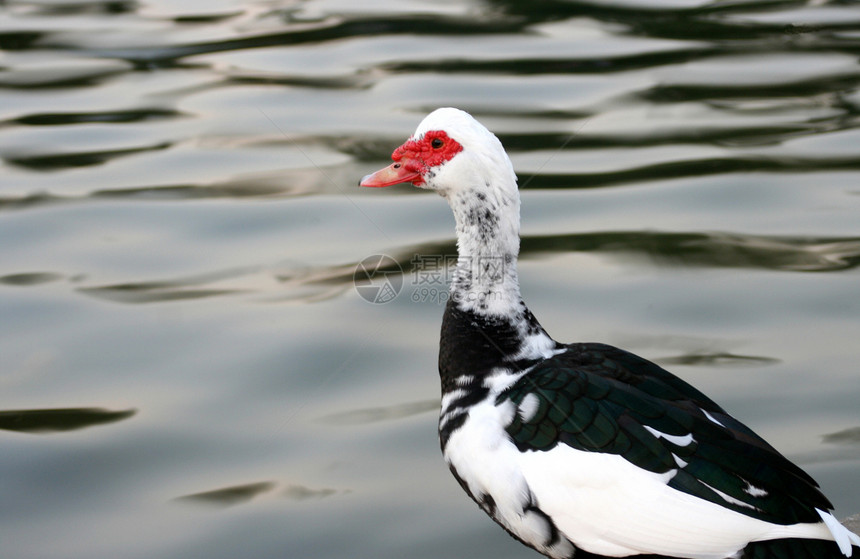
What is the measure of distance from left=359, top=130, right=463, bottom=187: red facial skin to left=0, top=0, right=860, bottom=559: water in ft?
4.31

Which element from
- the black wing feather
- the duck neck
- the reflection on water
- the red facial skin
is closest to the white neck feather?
the duck neck

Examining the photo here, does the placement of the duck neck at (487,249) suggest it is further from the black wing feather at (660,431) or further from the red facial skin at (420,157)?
the black wing feather at (660,431)

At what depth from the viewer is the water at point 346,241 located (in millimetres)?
4332

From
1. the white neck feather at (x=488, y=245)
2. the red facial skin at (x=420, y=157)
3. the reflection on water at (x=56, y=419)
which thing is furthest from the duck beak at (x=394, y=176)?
the reflection on water at (x=56, y=419)

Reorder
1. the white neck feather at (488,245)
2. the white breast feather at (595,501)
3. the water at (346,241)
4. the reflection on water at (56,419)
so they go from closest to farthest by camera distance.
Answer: the white breast feather at (595,501)
the white neck feather at (488,245)
the water at (346,241)
the reflection on water at (56,419)

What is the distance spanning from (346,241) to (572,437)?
3.11 meters

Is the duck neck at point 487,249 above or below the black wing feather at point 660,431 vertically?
above

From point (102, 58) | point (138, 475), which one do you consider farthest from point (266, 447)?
point (102, 58)

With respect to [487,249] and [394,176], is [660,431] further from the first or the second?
[394,176]

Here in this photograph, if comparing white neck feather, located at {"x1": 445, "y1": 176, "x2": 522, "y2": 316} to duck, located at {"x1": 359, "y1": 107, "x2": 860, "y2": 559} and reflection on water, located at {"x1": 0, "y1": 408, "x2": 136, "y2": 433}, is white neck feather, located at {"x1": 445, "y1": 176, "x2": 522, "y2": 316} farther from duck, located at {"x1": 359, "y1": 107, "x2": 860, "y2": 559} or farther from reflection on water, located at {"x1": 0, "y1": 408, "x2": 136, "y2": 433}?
reflection on water, located at {"x1": 0, "y1": 408, "x2": 136, "y2": 433}

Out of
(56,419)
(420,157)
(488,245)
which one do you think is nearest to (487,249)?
(488,245)

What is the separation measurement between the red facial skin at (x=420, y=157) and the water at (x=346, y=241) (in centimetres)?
131

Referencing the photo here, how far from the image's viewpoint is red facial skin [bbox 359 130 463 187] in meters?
3.54

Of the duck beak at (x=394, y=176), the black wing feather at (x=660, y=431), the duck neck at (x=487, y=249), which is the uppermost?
the duck beak at (x=394, y=176)
